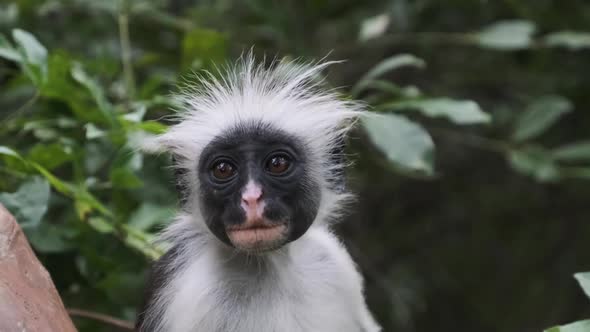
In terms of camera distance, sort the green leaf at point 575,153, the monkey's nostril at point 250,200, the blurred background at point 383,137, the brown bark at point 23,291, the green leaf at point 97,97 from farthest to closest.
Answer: the green leaf at point 575,153 < the blurred background at point 383,137 < the green leaf at point 97,97 < the monkey's nostril at point 250,200 < the brown bark at point 23,291

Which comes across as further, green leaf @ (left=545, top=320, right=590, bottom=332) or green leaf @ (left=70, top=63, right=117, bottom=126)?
green leaf @ (left=70, top=63, right=117, bottom=126)

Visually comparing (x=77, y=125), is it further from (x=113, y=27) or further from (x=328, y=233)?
(x=113, y=27)

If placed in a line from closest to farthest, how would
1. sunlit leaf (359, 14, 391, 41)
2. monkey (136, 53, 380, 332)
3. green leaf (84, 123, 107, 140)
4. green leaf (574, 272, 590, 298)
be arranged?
green leaf (574, 272, 590, 298), monkey (136, 53, 380, 332), green leaf (84, 123, 107, 140), sunlit leaf (359, 14, 391, 41)

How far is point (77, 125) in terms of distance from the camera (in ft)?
16.0

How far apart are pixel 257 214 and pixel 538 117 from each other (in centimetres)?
312

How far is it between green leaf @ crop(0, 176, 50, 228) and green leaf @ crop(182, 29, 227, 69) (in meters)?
1.71

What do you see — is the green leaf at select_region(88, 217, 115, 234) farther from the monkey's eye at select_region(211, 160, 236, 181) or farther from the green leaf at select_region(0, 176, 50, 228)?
the monkey's eye at select_region(211, 160, 236, 181)

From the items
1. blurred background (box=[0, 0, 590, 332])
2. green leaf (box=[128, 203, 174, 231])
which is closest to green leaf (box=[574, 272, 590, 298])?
blurred background (box=[0, 0, 590, 332])

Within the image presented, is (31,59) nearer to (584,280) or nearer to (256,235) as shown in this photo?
(256,235)

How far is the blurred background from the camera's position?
15.4 ft

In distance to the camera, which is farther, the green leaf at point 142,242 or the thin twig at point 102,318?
the green leaf at point 142,242

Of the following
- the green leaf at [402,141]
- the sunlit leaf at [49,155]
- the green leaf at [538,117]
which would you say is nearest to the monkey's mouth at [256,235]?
the sunlit leaf at [49,155]

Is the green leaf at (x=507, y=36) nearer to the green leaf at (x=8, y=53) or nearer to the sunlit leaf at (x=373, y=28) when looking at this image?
the sunlit leaf at (x=373, y=28)

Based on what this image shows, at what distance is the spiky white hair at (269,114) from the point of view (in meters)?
4.31
